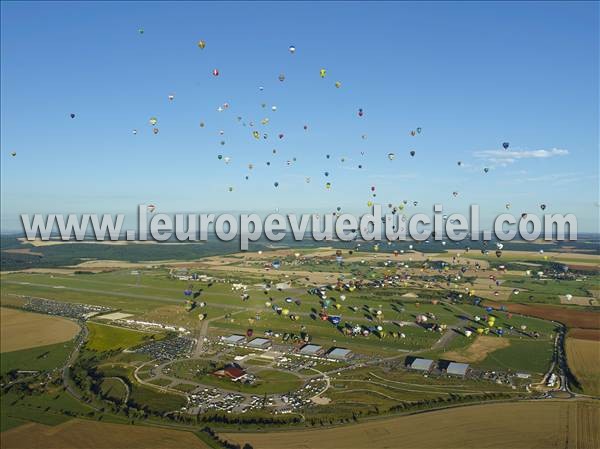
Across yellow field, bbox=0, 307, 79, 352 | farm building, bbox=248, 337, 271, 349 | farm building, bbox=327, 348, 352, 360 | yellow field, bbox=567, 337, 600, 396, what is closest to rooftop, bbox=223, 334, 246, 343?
farm building, bbox=248, 337, 271, 349

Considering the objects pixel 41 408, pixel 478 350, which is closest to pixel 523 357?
pixel 478 350

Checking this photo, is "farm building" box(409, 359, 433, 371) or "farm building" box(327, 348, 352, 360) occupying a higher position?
"farm building" box(327, 348, 352, 360)

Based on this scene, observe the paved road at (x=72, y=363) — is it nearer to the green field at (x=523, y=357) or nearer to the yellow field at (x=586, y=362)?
the green field at (x=523, y=357)

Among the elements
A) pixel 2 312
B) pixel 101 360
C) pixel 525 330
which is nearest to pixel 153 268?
pixel 2 312

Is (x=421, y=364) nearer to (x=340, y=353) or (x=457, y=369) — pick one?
(x=457, y=369)

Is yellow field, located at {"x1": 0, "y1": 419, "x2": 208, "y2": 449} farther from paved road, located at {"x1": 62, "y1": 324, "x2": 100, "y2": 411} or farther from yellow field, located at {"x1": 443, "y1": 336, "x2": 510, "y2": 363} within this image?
yellow field, located at {"x1": 443, "y1": 336, "x2": 510, "y2": 363}
